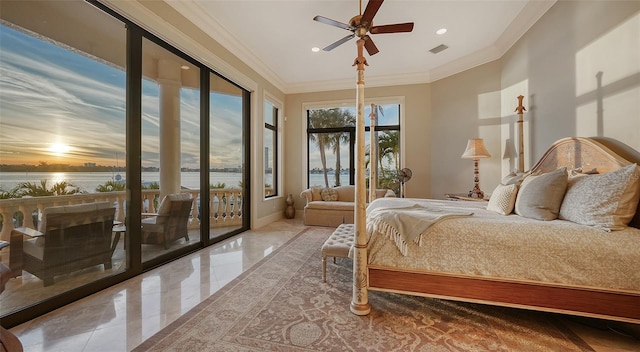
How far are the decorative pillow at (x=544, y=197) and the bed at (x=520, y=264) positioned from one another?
0.28 feet

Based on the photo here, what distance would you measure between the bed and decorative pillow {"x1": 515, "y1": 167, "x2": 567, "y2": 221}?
0.09m

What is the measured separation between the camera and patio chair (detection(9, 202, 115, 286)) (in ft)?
5.95

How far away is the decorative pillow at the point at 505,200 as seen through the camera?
218 centimetres

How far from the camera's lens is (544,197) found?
1893 mm

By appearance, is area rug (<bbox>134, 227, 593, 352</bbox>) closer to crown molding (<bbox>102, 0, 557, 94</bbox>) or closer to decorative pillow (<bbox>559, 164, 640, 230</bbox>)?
decorative pillow (<bbox>559, 164, 640, 230</bbox>)

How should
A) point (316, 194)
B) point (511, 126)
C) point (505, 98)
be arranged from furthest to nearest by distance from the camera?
point (316, 194) < point (505, 98) < point (511, 126)

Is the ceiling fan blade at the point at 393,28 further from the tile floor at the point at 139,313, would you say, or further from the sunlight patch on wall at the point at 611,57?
the tile floor at the point at 139,313

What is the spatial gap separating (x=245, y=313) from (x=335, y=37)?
3.66 m

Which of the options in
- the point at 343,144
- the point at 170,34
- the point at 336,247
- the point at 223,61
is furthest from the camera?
the point at 343,144

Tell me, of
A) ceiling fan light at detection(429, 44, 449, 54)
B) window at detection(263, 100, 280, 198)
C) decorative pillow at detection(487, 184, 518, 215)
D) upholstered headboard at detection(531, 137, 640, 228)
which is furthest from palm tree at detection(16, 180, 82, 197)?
ceiling fan light at detection(429, 44, 449, 54)

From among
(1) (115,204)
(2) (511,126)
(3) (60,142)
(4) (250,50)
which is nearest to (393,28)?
(4) (250,50)

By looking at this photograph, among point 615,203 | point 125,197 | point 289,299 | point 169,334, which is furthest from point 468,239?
point 125,197

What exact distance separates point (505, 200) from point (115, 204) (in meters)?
3.59

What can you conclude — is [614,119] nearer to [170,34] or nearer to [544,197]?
[544,197]
